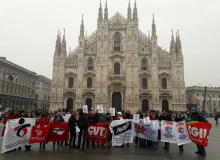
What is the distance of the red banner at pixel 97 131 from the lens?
351 inches

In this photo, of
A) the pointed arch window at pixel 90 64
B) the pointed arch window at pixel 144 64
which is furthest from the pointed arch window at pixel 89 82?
the pointed arch window at pixel 144 64

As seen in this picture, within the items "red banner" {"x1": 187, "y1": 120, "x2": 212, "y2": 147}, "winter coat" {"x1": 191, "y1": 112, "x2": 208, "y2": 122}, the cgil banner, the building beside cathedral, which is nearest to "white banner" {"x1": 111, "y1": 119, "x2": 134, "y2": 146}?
"red banner" {"x1": 187, "y1": 120, "x2": 212, "y2": 147}

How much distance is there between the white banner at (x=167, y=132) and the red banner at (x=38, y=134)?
556 cm

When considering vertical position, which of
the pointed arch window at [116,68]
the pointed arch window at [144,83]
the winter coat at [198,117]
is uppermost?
the pointed arch window at [116,68]

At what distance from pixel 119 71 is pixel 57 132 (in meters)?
31.3

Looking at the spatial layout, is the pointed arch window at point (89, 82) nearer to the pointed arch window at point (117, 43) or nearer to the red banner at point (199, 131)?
the pointed arch window at point (117, 43)

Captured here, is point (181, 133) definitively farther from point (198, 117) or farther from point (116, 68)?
point (116, 68)

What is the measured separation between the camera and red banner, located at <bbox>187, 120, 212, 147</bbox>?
7661 mm

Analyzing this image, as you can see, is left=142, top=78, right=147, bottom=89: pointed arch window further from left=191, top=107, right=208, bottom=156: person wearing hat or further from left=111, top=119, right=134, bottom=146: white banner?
left=191, top=107, right=208, bottom=156: person wearing hat

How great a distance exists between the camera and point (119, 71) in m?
39.3

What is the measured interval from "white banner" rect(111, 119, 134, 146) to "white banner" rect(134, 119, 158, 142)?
0.41 m

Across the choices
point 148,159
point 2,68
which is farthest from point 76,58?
point 148,159

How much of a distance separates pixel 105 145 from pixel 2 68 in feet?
128

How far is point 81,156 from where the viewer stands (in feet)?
23.3
